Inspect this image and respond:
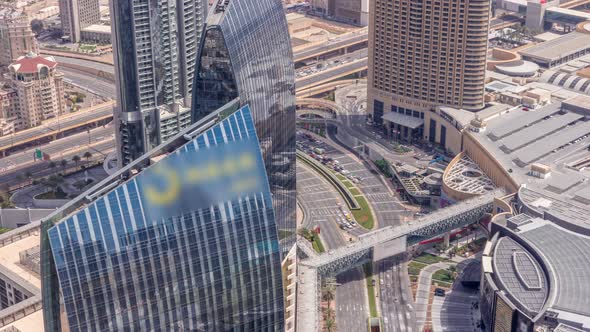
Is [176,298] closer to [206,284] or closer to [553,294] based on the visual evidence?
[206,284]

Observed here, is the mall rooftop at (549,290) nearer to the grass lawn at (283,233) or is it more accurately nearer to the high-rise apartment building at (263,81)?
the grass lawn at (283,233)

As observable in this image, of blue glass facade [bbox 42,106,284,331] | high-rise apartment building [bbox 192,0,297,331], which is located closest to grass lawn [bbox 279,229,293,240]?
high-rise apartment building [bbox 192,0,297,331]

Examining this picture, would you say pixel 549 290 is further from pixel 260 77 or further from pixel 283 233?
pixel 260 77

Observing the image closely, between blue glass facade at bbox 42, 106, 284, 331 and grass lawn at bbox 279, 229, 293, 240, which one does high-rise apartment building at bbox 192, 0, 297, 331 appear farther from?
blue glass facade at bbox 42, 106, 284, 331

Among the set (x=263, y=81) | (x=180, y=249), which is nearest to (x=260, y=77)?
(x=263, y=81)

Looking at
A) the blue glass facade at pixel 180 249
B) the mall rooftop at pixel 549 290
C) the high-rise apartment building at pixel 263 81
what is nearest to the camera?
the blue glass facade at pixel 180 249

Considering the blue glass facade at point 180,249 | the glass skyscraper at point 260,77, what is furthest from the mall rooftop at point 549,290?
the blue glass facade at point 180,249
